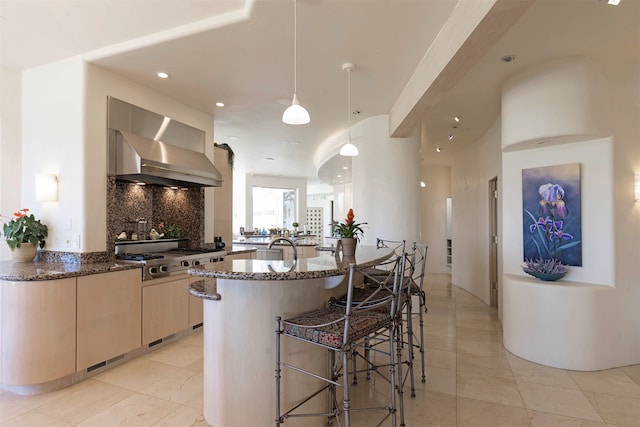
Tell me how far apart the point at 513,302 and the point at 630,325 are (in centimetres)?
100

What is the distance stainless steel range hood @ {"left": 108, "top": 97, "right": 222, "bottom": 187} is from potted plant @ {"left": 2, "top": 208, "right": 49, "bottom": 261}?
2.69ft

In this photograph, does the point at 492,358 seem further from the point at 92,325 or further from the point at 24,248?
the point at 24,248

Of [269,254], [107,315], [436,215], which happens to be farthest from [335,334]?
[436,215]

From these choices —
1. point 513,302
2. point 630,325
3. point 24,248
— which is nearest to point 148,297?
point 24,248

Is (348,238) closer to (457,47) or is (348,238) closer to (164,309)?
(457,47)

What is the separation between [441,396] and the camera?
256 centimetres

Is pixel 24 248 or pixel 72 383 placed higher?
pixel 24 248

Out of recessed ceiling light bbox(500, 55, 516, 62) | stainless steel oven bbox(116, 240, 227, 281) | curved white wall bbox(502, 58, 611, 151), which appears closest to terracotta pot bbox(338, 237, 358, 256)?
stainless steel oven bbox(116, 240, 227, 281)

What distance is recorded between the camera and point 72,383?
275 centimetres

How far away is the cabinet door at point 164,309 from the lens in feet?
10.7

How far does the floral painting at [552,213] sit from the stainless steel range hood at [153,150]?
3.68 m

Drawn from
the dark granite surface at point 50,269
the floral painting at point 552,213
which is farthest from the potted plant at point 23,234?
the floral painting at point 552,213

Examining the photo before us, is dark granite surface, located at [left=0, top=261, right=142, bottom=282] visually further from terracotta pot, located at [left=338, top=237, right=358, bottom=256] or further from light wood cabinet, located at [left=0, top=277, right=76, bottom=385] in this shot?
terracotta pot, located at [left=338, top=237, right=358, bottom=256]

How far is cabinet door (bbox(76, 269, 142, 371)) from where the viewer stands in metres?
2.75
